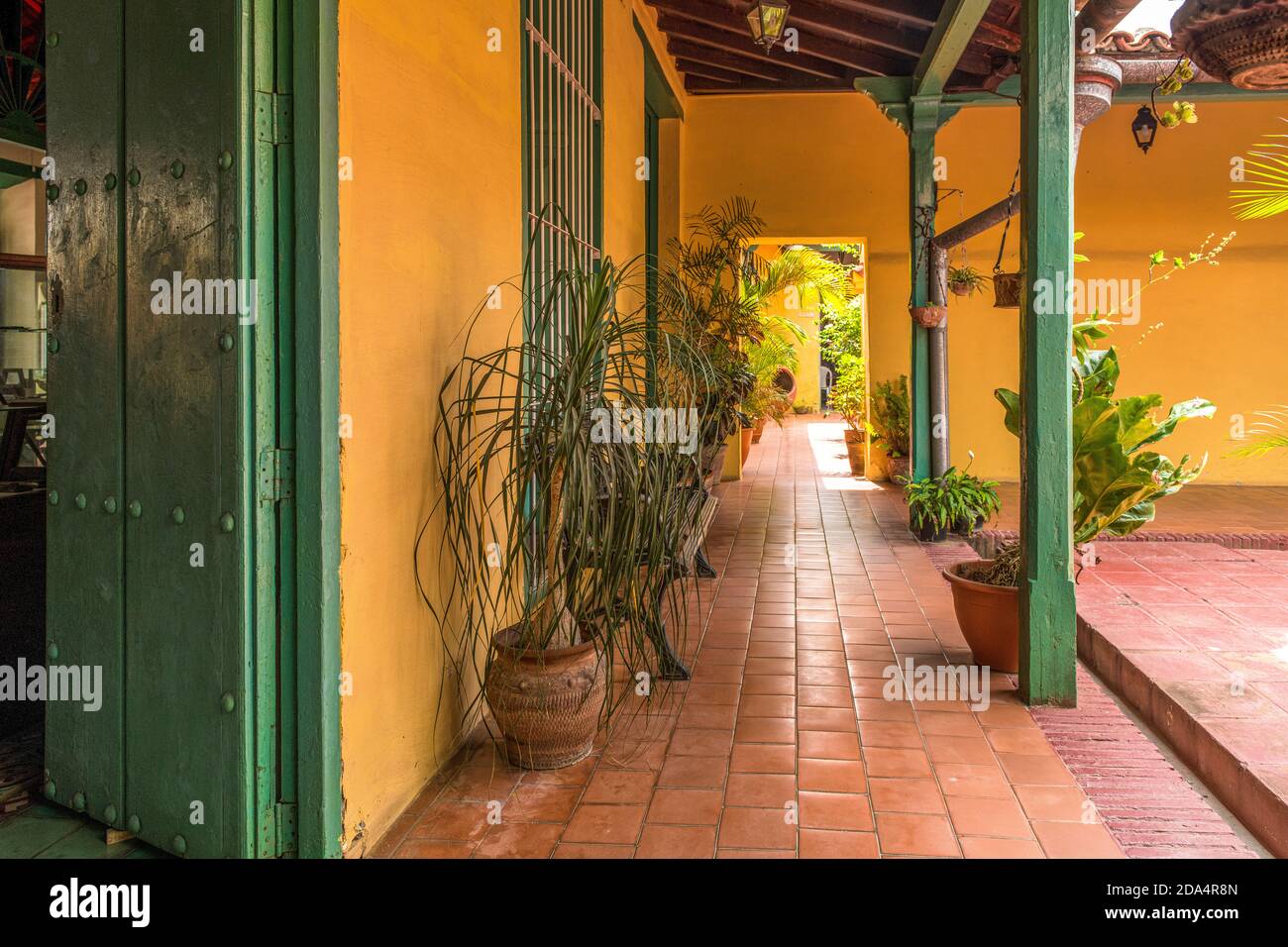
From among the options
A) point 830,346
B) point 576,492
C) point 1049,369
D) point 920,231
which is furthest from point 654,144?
point 830,346

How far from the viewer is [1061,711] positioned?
3506mm

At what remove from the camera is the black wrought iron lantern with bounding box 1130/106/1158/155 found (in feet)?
24.4

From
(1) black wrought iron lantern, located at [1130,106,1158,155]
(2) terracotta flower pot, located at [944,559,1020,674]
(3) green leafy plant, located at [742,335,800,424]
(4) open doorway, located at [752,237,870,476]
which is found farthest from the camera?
(3) green leafy plant, located at [742,335,800,424]

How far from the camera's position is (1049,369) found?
11.5 feet

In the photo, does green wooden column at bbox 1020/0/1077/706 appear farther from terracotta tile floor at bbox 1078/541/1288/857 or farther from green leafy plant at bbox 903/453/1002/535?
green leafy plant at bbox 903/453/1002/535

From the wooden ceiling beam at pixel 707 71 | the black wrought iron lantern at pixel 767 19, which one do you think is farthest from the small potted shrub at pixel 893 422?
the black wrought iron lantern at pixel 767 19

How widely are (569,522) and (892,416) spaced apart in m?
6.95

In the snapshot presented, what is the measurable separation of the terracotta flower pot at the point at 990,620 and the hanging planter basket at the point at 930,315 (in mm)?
3365

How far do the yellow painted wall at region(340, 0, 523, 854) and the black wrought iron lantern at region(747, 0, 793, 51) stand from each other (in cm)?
267

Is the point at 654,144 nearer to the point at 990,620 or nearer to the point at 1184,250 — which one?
the point at 1184,250

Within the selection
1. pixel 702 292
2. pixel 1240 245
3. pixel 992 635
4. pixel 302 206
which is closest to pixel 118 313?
pixel 302 206

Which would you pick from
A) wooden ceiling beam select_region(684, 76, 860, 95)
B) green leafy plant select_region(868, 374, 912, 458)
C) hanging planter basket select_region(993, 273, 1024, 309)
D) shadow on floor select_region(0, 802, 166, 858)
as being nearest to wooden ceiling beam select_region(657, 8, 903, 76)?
wooden ceiling beam select_region(684, 76, 860, 95)

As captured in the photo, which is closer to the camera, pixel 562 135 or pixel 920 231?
pixel 562 135

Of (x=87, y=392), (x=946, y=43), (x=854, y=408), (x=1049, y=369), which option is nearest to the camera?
(x=87, y=392)
